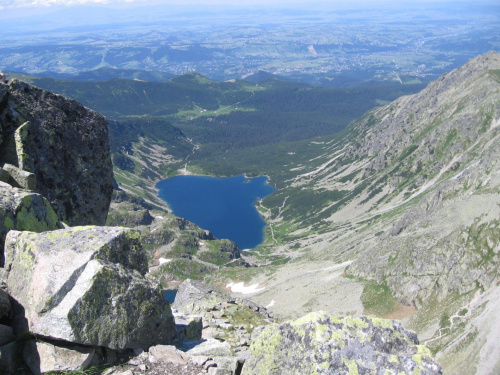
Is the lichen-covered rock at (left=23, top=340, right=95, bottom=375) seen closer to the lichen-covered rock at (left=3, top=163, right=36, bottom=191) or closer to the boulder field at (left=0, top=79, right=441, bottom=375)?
the boulder field at (left=0, top=79, right=441, bottom=375)

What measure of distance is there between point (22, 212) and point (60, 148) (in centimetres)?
1142

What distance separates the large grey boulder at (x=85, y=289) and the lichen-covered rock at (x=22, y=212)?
1248 mm

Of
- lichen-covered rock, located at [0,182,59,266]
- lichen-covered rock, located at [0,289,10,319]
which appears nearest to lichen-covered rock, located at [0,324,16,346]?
lichen-covered rock, located at [0,289,10,319]

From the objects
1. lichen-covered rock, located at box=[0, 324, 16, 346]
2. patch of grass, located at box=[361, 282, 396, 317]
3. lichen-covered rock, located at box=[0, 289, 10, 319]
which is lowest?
patch of grass, located at box=[361, 282, 396, 317]

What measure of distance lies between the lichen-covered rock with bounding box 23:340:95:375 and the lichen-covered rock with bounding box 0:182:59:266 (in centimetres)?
484

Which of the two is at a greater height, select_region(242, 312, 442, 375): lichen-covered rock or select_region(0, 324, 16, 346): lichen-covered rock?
select_region(0, 324, 16, 346): lichen-covered rock

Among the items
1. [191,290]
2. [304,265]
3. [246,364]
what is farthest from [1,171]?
[304,265]

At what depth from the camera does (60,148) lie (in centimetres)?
2920

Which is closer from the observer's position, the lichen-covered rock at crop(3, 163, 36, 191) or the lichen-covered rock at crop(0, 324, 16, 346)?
the lichen-covered rock at crop(0, 324, 16, 346)

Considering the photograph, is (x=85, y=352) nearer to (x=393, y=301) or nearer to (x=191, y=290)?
(x=191, y=290)

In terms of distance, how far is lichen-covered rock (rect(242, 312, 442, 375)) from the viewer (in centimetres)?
1388

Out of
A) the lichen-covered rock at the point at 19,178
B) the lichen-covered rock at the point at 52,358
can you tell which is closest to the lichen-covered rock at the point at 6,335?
the lichen-covered rock at the point at 52,358

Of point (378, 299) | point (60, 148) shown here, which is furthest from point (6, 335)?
point (378, 299)

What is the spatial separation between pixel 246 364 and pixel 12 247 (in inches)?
413
